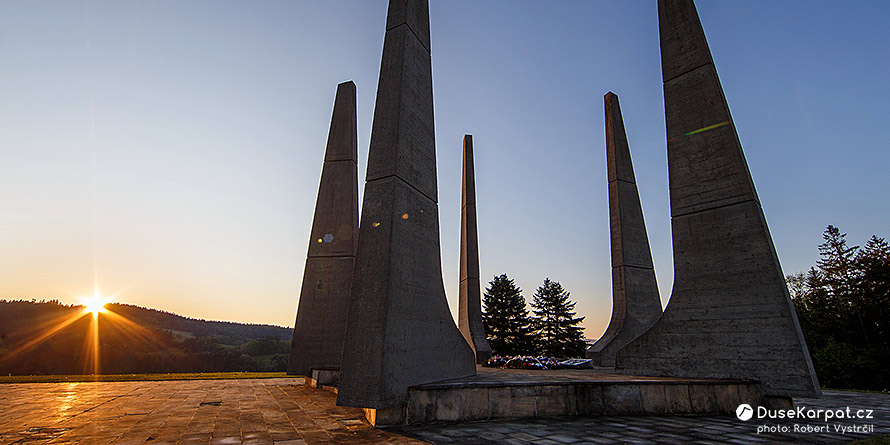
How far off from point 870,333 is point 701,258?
24155 millimetres

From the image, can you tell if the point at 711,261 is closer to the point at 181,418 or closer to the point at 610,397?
the point at 610,397

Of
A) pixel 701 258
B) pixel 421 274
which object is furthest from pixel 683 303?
pixel 421 274

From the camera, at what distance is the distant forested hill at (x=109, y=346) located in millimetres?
32344

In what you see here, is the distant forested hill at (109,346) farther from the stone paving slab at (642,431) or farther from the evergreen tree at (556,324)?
the stone paving slab at (642,431)

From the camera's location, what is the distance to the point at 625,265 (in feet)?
49.3

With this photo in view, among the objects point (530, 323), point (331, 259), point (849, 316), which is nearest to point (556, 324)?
point (530, 323)

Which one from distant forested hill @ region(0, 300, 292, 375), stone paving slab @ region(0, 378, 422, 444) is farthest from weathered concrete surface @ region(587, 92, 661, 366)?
distant forested hill @ region(0, 300, 292, 375)

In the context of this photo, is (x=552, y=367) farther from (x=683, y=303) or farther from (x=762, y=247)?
(x=762, y=247)

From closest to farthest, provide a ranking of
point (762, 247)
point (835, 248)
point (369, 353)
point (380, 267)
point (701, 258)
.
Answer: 1. point (369, 353)
2. point (380, 267)
3. point (762, 247)
4. point (701, 258)
5. point (835, 248)

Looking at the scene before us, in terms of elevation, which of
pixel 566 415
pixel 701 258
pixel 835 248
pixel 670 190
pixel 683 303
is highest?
pixel 835 248

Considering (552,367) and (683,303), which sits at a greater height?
(683,303)

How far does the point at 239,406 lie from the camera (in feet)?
23.5

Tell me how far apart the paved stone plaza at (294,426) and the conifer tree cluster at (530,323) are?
95.9ft

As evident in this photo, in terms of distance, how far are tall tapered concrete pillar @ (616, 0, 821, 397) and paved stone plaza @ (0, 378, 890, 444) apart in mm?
1075
